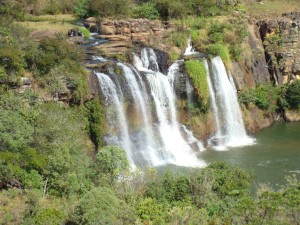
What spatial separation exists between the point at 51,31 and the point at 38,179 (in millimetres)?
18124

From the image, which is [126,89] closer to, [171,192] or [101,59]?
[101,59]

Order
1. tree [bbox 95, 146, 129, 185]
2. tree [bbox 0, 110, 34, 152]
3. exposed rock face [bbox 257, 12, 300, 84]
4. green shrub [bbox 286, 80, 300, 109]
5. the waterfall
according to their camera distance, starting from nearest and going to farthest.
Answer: tree [bbox 0, 110, 34, 152] → tree [bbox 95, 146, 129, 185] → the waterfall → green shrub [bbox 286, 80, 300, 109] → exposed rock face [bbox 257, 12, 300, 84]

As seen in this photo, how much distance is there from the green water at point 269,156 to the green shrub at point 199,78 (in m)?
3.51

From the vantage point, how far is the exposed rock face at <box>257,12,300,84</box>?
3947 centimetres

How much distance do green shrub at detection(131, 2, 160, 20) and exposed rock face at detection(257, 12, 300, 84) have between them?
9.24m

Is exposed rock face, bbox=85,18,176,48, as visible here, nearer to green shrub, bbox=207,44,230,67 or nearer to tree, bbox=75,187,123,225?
green shrub, bbox=207,44,230,67

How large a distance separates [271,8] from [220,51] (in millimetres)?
13077

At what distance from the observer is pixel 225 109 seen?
34.1 metres

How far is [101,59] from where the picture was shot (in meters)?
30.6

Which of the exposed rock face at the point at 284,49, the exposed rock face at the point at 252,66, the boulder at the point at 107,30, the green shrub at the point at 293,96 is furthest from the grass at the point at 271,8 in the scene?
the boulder at the point at 107,30

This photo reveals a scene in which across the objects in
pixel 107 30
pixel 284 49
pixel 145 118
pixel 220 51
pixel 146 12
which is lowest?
pixel 145 118

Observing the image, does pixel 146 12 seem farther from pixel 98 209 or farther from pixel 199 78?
pixel 98 209

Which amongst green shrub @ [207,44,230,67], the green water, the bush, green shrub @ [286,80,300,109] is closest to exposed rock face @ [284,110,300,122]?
green shrub @ [286,80,300,109]

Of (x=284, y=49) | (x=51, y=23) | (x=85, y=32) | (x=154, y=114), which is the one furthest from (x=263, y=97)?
(x=51, y=23)
